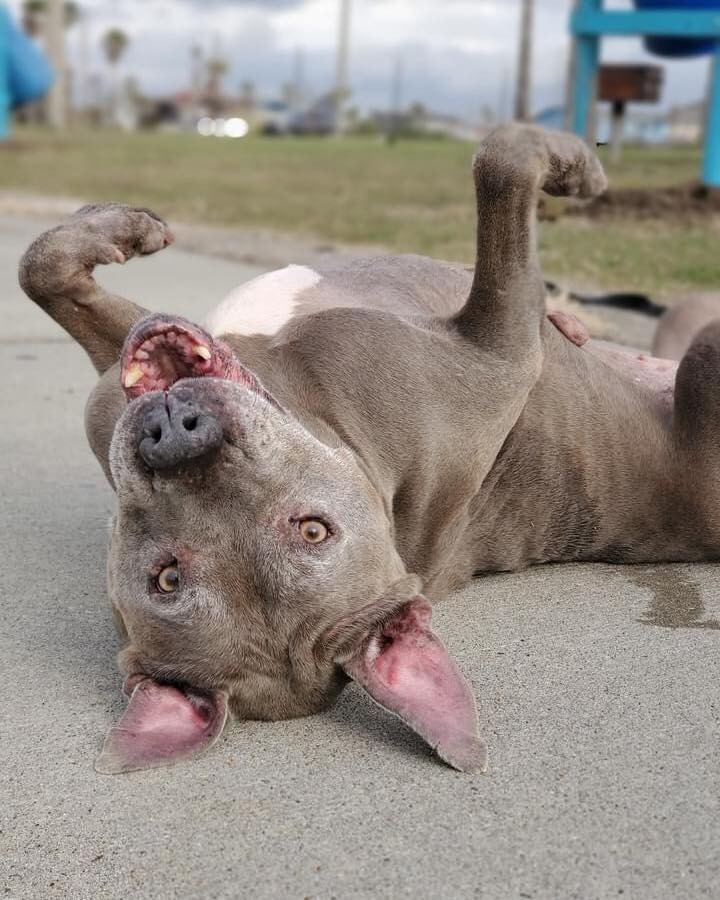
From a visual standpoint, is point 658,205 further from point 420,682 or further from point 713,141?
point 420,682

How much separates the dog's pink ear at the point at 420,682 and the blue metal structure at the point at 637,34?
36.9 ft

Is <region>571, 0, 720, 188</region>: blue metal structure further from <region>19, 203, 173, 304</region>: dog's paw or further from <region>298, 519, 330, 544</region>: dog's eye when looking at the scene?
<region>298, 519, 330, 544</region>: dog's eye

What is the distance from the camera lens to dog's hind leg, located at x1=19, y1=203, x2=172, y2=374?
3.93 m

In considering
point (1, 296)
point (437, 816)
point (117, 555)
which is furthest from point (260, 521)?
point (1, 296)

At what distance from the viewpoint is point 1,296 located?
8086 mm

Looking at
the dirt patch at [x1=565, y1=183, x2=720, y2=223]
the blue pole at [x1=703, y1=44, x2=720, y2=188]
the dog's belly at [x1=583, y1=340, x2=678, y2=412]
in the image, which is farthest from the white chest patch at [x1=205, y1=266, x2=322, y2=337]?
the blue pole at [x1=703, y1=44, x2=720, y2=188]

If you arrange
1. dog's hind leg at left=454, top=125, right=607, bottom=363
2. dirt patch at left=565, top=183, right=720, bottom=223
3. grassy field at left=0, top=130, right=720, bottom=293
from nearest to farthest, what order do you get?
1. dog's hind leg at left=454, top=125, right=607, bottom=363
2. grassy field at left=0, top=130, right=720, bottom=293
3. dirt patch at left=565, top=183, right=720, bottom=223

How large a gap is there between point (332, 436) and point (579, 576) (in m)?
1.04

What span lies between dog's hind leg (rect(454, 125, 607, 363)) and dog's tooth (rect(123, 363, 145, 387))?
3.50ft

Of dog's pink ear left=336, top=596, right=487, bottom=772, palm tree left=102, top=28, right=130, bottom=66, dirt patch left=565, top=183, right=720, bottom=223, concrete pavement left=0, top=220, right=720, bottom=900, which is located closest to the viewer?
concrete pavement left=0, top=220, right=720, bottom=900

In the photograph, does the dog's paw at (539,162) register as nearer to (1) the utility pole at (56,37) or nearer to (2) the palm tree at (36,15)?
(1) the utility pole at (56,37)

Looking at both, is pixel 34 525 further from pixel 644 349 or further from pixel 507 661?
pixel 644 349

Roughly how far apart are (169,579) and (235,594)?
0.16m

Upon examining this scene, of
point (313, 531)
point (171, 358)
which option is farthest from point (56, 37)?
point (313, 531)
